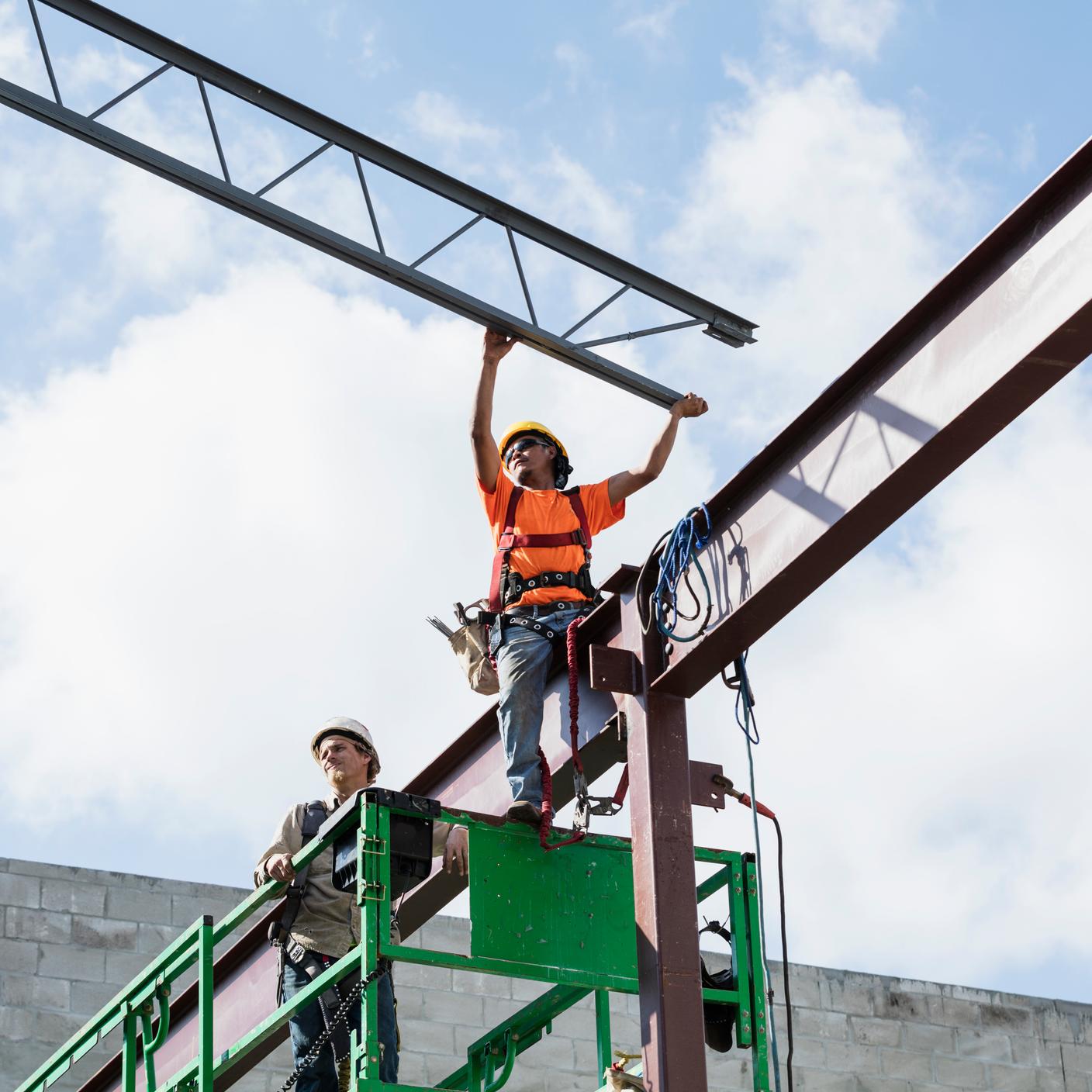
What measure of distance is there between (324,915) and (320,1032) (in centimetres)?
49

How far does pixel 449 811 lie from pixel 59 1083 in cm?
640

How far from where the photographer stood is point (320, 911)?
8.00 meters

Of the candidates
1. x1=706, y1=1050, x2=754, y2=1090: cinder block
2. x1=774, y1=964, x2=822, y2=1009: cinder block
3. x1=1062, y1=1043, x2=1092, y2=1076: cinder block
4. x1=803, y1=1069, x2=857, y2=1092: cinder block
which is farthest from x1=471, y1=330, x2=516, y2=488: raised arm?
x1=1062, y1=1043, x2=1092, y2=1076: cinder block

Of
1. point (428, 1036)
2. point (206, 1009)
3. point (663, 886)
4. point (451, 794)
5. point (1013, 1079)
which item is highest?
point (1013, 1079)

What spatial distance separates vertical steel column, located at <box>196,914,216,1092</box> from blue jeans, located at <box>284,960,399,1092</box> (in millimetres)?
389

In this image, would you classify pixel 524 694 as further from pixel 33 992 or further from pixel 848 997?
pixel 848 997

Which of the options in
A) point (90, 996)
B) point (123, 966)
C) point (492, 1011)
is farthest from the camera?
point (492, 1011)

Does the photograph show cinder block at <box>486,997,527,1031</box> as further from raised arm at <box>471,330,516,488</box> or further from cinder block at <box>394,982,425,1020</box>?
raised arm at <box>471,330,516,488</box>

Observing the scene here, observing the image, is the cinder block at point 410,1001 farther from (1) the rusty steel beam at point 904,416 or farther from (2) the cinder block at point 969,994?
(1) the rusty steel beam at point 904,416

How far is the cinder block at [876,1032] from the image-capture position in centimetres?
1515

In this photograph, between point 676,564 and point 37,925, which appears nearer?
point 676,564

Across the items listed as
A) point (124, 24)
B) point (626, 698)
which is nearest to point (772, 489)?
point (626, 698)

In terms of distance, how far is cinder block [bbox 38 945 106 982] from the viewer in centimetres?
1281

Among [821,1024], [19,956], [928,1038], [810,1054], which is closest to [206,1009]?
[19,956]
